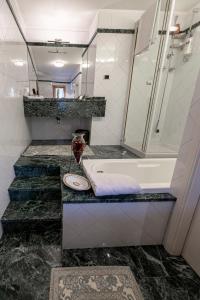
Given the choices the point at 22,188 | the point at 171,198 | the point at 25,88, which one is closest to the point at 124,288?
the point at 171,198

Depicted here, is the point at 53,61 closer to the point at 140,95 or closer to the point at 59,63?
the point at 59,63

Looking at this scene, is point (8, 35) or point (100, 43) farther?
point (100, 43)

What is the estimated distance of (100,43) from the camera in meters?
2.37

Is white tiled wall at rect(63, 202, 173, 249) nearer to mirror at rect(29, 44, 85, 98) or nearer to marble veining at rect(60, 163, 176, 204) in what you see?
marble veining at rect(60, 163, 176, 204)

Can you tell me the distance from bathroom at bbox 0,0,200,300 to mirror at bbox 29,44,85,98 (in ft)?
0.06

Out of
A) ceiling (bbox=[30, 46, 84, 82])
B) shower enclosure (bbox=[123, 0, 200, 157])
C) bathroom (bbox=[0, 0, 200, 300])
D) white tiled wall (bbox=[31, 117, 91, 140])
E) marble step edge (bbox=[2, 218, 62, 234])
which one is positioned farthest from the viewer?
white tiled wall (bbox=[31, 117, 91, 140])

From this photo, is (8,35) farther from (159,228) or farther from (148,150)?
(159,228)

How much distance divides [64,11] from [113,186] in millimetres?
2453

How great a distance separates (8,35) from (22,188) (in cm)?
164

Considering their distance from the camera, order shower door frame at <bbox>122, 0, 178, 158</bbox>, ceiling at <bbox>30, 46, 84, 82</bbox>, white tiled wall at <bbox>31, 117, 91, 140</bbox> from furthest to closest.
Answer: white tiled wall at <bbox>31, 117, 91, 140</bbox>
ceiling at <bbox>30, 46, 84, 82</bbox>
shower door frame at <bbox>122, 0, 178, 158</bbox>

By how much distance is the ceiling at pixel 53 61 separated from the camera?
271cm

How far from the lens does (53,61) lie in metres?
2.77

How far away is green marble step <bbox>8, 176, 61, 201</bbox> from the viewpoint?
1743mm

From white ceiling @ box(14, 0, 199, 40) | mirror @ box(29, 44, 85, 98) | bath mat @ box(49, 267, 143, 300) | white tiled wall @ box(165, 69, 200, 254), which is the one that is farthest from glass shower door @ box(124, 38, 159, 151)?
bath mat @ box(49, 267, 143, 300)
